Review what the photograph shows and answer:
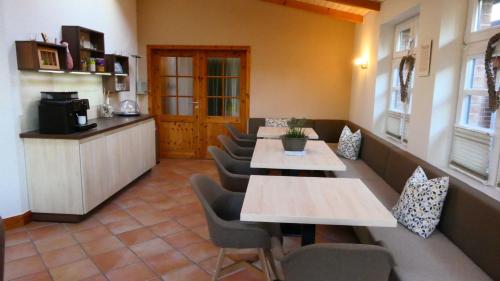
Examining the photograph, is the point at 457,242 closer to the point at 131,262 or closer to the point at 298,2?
the point at 131,262

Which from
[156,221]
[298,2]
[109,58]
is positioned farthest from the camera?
[298,2]

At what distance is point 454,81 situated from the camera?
3.10 meters

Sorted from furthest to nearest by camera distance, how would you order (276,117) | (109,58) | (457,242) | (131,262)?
(276,117), (109,58), (131,262), (457,242)

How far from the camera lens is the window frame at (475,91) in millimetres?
2578

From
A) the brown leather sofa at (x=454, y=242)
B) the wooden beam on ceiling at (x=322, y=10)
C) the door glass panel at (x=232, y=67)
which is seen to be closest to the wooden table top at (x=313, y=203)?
the brown leather sofa at (x=454, y=242)

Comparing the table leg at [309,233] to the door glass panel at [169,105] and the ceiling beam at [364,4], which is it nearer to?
the ceiling beam at [364,4]

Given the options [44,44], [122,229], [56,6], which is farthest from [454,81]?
[56,6]

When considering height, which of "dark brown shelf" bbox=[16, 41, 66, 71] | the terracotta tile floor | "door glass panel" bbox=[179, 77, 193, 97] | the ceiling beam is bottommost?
the terracotta tile floor

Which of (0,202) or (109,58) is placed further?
(109,58)

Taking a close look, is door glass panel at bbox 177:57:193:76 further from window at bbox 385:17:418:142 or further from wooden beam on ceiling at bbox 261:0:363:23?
window at bbox 385:17:418:142

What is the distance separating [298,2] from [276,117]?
2001mm

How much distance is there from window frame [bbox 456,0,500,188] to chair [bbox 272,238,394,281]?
157 centimetres

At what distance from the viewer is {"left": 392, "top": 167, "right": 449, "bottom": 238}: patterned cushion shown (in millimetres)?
2416

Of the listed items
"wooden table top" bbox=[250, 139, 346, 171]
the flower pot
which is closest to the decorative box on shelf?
"wooden table top" bbox=[250, 139, 346, 171]
